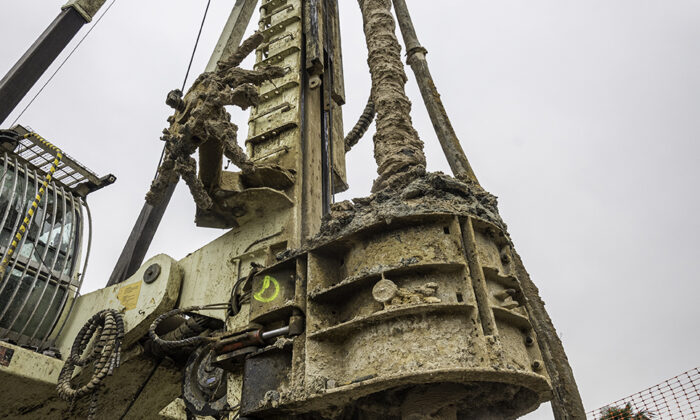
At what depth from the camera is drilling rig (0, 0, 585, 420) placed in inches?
128

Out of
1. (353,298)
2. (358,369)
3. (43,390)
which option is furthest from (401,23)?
(43,390)

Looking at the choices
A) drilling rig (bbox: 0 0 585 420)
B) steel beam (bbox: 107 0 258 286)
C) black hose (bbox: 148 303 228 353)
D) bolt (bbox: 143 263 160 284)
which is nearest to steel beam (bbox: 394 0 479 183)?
drilling rig (bbox: 0 0 585 420)

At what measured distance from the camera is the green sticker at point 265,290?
12.9 ft

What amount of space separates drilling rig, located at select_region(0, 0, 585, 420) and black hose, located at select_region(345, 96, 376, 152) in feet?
0.09

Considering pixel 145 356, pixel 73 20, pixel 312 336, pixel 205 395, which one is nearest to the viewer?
pixel 312 336

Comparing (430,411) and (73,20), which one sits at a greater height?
(73,20)

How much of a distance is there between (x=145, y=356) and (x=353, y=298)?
3400 mm

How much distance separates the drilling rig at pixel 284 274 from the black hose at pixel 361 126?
1.1 inches

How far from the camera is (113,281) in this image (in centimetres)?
708

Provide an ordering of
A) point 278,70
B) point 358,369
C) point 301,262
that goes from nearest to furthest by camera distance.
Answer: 1. point 358,369
2. point 301,262
3. point 278,70

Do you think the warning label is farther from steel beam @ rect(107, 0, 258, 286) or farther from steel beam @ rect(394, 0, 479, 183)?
steel beam @ rect(394, 0, 479, 183)

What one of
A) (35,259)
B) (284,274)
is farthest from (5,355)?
(284,274)

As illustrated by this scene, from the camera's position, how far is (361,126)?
340 inches

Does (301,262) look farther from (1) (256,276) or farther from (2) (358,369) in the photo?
(2) (358,369)
